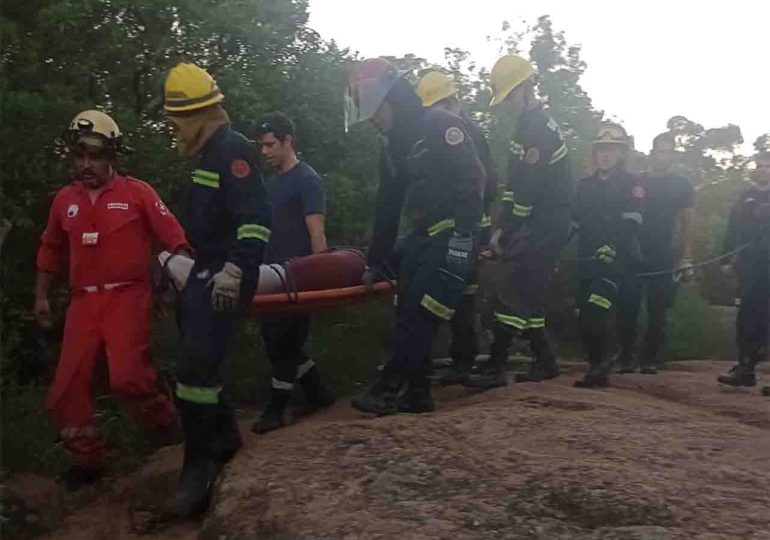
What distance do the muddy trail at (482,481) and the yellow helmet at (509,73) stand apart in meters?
1.91

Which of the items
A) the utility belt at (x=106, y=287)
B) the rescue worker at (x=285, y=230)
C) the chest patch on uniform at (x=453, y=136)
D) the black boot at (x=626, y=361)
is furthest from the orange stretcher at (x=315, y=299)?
the black boot at (x=626, y=361)

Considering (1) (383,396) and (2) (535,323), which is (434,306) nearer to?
(1) (383,396)

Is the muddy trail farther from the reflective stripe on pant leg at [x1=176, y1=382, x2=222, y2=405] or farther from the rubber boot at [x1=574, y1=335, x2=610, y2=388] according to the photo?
the rubber boot at [x1=574, y1=335, x2=610, y2=388]

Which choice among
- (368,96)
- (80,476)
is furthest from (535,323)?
(80,476)

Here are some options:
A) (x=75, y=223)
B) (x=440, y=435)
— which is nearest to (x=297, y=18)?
(x=75, y=223)

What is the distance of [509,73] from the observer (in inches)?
245

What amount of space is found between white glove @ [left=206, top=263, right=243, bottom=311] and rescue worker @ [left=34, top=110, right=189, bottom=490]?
0.72 meters

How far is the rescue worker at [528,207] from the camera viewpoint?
619 cm

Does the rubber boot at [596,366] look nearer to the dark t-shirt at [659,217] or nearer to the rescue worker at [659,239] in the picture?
the rescue worker at [659,239]

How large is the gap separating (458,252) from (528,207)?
1.21 meters

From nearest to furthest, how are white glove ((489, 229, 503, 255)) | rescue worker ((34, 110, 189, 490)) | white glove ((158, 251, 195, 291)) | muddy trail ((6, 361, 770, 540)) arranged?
1. muddy trail ((6, 361, 770, 540))
2. white glove ((158, 251, 195, 291))
3. rescue worker ((34, 110, 189, 490))
4. white glove ((489, 229, 503, 255))

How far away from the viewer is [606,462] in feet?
13.9

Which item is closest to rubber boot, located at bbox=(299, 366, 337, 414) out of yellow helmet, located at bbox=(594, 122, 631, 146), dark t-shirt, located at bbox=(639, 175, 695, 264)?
yellow helmet, located at bbox=(594, 122, 631, 146)

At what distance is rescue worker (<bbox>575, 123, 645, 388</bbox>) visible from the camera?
6.64 meters
